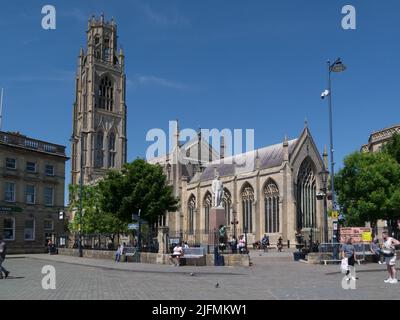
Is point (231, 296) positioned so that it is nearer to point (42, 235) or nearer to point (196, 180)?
point (42, 235)

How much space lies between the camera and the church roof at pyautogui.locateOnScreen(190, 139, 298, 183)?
6171cm

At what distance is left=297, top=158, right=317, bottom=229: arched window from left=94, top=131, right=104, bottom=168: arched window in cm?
5357

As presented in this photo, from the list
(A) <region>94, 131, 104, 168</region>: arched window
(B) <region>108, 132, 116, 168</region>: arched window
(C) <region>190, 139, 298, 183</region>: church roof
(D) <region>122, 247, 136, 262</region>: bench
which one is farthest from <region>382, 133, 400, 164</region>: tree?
(B) <region>108, 132, 116, 168</region>: arched window

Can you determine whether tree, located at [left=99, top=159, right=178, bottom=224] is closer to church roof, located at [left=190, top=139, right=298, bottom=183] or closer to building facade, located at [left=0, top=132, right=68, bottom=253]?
building facade, located at [left=0, top=132, right=68, bottom=253]

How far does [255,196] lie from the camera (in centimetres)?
6066

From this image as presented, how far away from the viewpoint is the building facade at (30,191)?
146ft

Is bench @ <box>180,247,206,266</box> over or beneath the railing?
beneath

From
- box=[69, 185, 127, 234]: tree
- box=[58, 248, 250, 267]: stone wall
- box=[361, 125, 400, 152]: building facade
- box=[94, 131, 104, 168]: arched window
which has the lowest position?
box=[58, 248, 250, 267]: stone wall

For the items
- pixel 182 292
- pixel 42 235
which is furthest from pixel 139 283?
pixel 42 235

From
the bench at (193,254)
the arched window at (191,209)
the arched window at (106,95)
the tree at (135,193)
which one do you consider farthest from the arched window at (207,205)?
the arched window at (106,95)

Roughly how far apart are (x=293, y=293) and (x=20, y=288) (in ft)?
26.6

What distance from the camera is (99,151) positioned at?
338 feet

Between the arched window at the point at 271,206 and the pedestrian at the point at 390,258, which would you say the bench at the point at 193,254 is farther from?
the arched window at the point at 271,206

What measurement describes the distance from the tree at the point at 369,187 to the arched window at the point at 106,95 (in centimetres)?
7322
